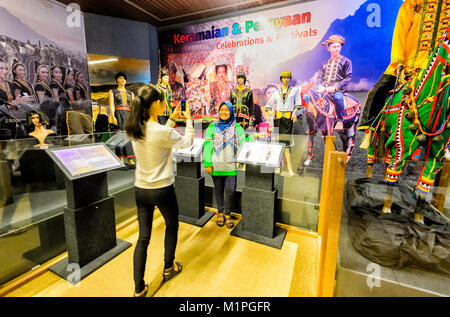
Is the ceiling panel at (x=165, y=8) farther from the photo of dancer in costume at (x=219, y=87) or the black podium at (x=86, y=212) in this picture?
the black podium at (x=86, y=212)

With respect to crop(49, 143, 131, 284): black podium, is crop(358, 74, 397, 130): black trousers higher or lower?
higher

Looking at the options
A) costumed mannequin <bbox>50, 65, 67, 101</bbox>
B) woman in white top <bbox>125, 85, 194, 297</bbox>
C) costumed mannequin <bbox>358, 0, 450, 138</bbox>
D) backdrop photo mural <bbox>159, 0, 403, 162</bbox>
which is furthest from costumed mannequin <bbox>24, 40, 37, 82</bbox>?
costumed mannequin <bbox>358, 0, 450, 138</bbox>

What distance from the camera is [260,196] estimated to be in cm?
238

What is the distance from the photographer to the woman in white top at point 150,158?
4.60ft

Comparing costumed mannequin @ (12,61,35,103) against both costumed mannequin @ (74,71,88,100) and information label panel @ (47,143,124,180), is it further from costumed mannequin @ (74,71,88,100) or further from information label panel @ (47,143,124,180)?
information label panel @ (47,143,124,180)

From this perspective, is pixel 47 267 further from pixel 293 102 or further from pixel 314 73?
pixel 314 73

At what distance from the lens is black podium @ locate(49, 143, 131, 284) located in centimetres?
187

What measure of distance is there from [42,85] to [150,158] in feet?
14.5

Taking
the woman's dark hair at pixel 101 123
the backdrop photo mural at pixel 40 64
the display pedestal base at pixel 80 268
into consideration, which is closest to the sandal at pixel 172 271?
the display pedestal base at pixel 80 268

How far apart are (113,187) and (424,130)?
11.6 ft

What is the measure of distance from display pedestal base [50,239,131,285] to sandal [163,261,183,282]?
0.67 metres

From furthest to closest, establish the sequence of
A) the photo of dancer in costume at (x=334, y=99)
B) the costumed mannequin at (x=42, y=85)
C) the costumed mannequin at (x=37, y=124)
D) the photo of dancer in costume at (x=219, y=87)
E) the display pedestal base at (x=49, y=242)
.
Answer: the photo of dancer in costume at (x=219, y=87), the photo of dancer in costume at (x=334, y=99), the costumed mannequin at (x=42, y=85), the costumed mannequin at (x=37, y=124), the display pedestal base at (x=49, y=242)

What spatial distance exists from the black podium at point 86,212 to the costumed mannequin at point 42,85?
3.28 m

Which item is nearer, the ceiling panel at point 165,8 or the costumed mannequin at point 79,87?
the ceiling panel at point 165,8
